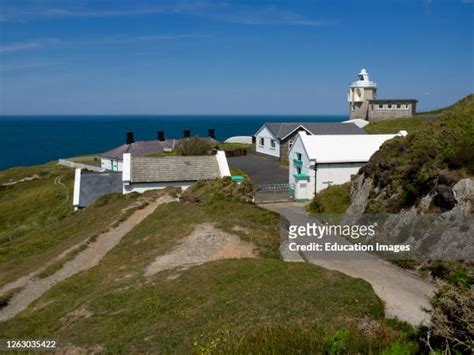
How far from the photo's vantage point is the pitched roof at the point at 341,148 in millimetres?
36344

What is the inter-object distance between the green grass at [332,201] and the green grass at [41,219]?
13060 mm

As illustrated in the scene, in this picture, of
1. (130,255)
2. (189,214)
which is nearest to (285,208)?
(189,214)

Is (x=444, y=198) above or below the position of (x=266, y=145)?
below

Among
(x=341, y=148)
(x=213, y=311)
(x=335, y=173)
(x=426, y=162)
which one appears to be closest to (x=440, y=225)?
(x=426, y=162)

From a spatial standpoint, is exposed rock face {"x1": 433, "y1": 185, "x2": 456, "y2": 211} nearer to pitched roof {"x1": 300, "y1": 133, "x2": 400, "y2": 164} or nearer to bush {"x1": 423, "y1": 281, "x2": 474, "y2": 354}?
bush {"x1": 423, "y1": 281, "x2": 474, "y2": 354}

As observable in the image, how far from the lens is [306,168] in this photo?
1446 inches

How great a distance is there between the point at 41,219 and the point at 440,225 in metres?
36.5

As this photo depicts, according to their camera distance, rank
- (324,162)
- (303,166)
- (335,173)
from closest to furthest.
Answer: (324,162)
(335,173)
(303,166)

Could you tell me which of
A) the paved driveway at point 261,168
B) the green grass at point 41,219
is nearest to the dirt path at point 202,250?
the green grass at point 41,219

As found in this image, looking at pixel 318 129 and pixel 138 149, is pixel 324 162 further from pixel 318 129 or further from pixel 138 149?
pixel 138 149

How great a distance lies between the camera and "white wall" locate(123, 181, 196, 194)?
34312mm

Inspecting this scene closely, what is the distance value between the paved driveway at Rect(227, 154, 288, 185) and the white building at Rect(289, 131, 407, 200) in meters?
6.11

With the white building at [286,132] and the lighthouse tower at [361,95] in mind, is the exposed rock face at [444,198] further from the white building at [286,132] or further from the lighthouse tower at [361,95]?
the lighthouse tower at [361,95]

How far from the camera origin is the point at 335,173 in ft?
119
